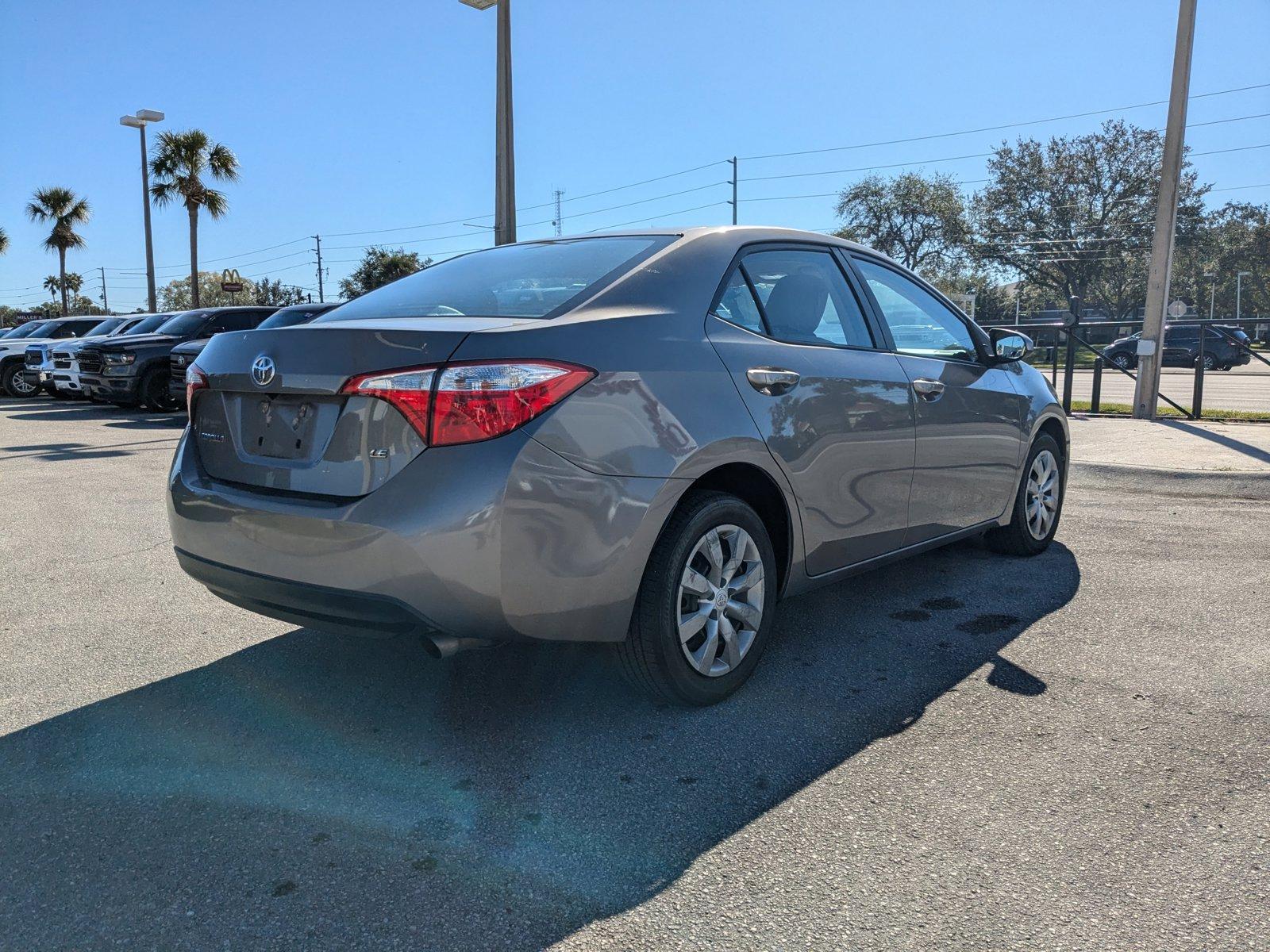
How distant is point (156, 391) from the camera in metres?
15.7

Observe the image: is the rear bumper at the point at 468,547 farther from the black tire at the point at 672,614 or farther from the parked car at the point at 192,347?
the parked car at the point at 192,347

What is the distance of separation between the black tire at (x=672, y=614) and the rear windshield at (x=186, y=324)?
14981mm

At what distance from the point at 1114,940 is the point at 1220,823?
2.33 ft

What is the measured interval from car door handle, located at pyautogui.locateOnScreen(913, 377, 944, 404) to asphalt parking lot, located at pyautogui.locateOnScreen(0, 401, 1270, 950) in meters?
0.97

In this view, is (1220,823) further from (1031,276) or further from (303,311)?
(1031,276)

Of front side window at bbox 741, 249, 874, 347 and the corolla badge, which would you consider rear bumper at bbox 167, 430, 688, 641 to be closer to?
the corolla badge

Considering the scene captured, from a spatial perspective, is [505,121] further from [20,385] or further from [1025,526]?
[20,385]

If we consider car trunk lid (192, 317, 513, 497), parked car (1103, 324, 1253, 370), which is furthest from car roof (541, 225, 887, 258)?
parked car (1103, 324, 1253, 370)

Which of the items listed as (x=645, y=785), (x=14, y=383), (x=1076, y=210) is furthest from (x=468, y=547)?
(x=1076, y=210)

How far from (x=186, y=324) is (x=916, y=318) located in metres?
14.8

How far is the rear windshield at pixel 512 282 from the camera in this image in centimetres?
324

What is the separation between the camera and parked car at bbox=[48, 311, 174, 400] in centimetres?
1738

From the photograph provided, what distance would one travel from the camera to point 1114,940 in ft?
6.91

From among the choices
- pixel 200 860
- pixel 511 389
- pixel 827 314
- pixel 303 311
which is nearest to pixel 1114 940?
pixel 511 389
